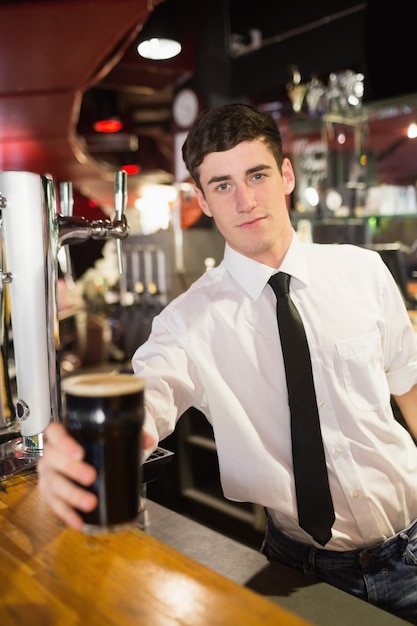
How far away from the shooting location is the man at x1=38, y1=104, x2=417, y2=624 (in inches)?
53.1

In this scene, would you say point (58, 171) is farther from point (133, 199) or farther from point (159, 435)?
point (159, 435)

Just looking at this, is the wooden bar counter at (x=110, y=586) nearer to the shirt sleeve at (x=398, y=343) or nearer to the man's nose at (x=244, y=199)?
the man's nose at (x=244, y=199)

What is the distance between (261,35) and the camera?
5.08 meters

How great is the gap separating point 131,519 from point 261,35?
5146 millimetres

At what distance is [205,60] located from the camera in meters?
5.22

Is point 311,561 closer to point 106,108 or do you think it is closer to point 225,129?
point 225,129

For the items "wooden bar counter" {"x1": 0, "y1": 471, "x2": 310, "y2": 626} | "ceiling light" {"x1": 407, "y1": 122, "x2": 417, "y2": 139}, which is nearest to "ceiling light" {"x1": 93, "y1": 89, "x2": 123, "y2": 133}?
"ceiling light" {"x1": 407, "y1": 122, "x2": 417, "y2": 139}

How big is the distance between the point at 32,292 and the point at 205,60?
4.65 meters

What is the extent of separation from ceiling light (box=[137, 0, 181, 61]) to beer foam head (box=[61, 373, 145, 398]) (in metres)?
4.49

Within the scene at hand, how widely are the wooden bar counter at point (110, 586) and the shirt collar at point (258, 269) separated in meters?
0.72

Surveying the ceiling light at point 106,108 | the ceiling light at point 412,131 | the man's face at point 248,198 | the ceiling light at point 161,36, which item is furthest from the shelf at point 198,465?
the ceiling light at point 106,108

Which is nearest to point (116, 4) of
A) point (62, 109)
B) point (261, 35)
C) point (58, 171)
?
point (62, 109)

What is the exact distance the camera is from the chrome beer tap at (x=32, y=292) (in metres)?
1.15

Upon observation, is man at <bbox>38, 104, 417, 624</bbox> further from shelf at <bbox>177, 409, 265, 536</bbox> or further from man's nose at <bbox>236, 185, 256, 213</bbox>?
shelf at <bbox>177, 409, 265, 536</bbox>
